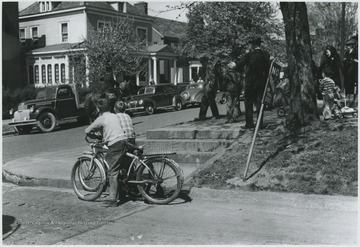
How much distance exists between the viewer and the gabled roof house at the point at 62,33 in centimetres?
3662

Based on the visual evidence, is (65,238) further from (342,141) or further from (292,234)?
(342,141)

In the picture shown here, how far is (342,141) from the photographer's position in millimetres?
7387

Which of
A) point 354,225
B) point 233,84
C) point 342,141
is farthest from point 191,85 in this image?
point 354,225

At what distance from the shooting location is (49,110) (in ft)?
59.1

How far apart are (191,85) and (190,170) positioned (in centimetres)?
2035

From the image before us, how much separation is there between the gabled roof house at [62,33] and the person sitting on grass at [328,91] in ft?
83.8

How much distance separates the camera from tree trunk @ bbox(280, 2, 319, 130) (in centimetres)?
852

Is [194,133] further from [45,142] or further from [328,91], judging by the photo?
[45,142]

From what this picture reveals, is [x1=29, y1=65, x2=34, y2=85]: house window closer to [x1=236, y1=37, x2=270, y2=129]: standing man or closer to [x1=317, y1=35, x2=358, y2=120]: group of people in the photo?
[x1=317, y1=35, x2=358, y2=120]: group of people

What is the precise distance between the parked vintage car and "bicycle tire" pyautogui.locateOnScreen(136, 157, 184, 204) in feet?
55.0

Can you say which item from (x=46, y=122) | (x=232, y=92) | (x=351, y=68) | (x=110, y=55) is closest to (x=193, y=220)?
(x=232, y=92)

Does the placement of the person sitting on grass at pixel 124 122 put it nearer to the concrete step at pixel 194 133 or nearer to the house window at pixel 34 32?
the concrete step at pixel 194 133

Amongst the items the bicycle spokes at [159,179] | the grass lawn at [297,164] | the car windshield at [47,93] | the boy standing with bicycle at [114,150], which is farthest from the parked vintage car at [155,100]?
the bicycle spokes at [159,179]

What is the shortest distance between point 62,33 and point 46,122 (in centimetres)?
2199
